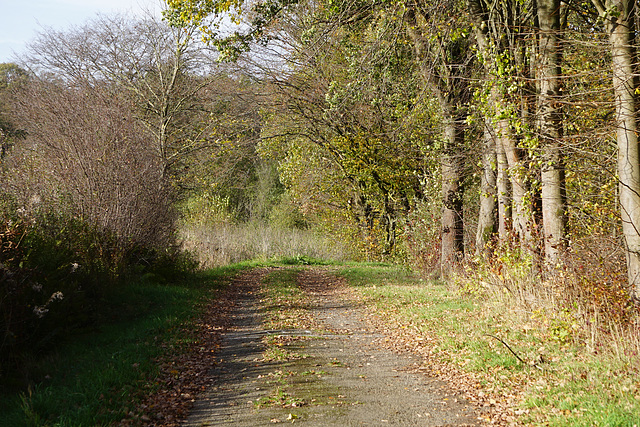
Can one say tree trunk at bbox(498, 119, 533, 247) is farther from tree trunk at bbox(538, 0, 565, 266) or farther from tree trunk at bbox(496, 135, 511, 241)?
tree trunk at bbox(538, 0, 565, 266)

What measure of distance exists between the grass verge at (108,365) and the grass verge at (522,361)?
3.84 metres

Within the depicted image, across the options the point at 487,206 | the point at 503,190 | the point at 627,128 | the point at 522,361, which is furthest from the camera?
the point at 487,206

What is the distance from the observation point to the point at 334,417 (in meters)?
5.40

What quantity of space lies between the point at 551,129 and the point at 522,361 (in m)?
4.04

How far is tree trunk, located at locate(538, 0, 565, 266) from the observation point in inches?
343

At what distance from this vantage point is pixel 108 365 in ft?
22.3

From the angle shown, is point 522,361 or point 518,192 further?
point 518,192

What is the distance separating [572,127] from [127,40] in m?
20.6

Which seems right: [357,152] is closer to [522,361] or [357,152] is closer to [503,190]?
[503,190]

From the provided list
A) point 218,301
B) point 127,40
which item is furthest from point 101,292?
point 127,40

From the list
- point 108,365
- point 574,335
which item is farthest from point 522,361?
point 108,365

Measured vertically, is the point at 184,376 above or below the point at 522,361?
below

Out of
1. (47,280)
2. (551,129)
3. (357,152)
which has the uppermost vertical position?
(357,152)

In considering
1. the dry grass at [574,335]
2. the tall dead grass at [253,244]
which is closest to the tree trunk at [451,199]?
the dry grass at [574,335]
